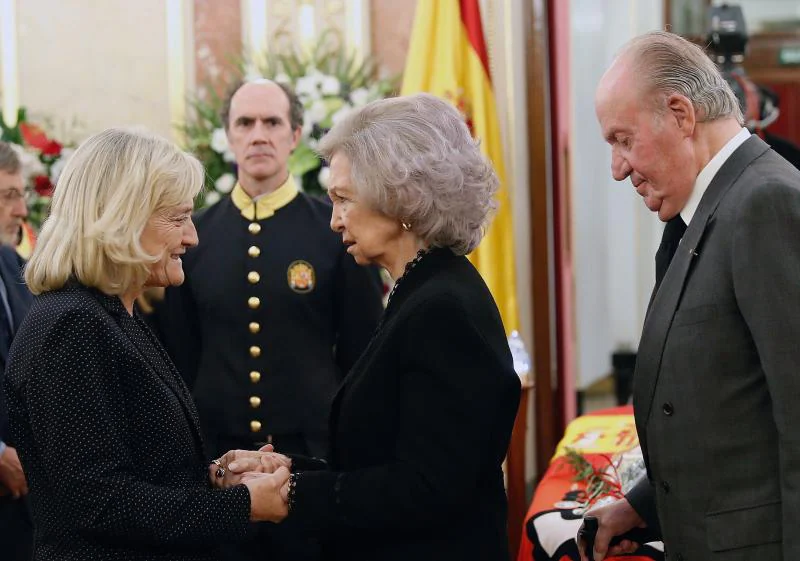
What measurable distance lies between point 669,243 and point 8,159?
2.14 meters

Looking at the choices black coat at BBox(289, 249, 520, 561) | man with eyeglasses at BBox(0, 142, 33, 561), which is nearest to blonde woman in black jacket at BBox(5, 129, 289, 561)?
black coat at BBox(289, 249, 520, 561)

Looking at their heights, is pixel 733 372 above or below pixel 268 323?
above

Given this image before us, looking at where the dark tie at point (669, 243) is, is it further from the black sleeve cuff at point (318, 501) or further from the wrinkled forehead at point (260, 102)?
the wrinkled forehead at point (260, 102)

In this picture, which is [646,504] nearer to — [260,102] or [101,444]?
[101,444]

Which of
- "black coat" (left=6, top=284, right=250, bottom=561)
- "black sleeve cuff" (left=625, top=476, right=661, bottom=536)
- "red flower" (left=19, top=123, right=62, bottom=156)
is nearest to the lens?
"black coat" (left=6, top=284, right=250, bottom=561)

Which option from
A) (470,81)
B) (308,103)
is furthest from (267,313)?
(470,81)

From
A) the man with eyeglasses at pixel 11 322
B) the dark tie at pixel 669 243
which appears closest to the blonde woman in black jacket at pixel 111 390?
the dark tie at pixel 669 243

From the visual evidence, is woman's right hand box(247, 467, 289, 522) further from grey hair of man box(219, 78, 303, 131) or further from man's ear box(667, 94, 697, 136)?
grey hair of man box(219, 78, 303, 131)

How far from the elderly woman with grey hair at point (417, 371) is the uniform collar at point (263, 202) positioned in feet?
4.21

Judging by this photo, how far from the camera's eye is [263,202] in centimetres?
347

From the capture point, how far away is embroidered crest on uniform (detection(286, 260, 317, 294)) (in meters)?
3.35

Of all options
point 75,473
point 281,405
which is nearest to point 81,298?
point 75,473

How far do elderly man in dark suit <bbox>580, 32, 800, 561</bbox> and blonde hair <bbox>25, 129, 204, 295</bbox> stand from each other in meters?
0.82

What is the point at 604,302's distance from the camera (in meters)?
7.25
